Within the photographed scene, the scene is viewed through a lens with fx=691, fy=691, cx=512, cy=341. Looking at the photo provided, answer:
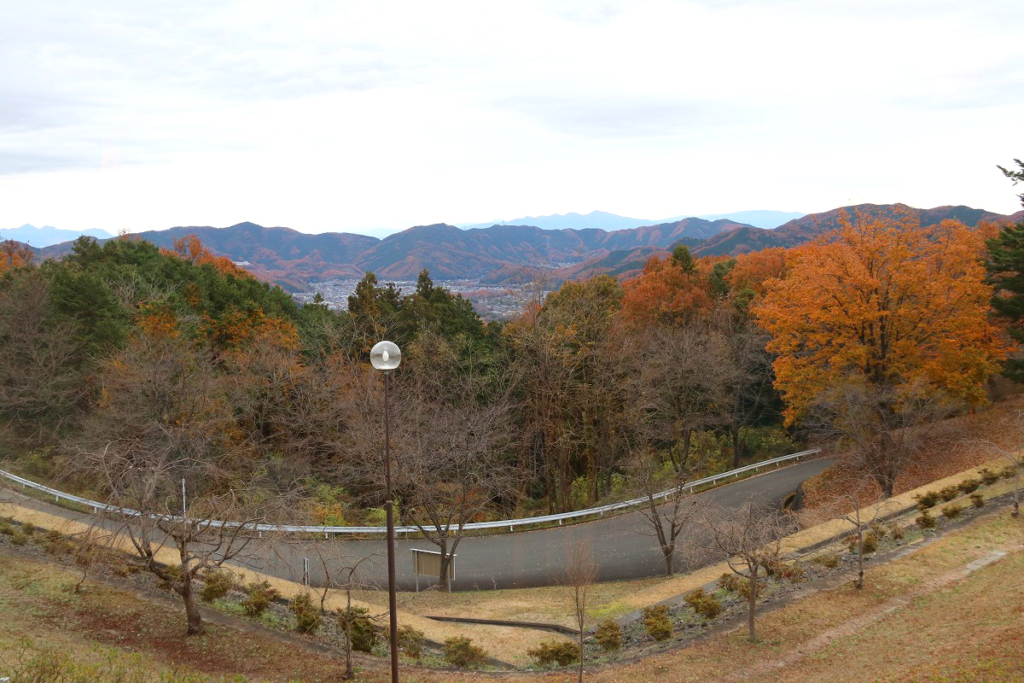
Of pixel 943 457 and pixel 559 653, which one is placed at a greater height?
pixel 943 457

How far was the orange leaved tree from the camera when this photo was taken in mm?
23375

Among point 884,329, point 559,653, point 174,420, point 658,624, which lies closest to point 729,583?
point 658,624

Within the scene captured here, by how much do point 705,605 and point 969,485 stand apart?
1136cm

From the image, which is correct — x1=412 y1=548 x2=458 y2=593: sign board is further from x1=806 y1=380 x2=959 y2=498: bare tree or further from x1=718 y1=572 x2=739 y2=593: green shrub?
x1=806 y1=380 x2=959 y2=498: bare tree

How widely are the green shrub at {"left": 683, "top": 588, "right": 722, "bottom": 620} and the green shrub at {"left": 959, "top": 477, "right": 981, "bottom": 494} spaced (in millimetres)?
10665

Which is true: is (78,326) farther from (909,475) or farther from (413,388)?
(909,475)

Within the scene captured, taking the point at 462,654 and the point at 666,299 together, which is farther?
the point at 666,299

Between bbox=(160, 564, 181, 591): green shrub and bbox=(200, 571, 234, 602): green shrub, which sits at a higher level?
bbox=(160, 564, 181, 591): green shrub

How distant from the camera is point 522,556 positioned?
69.1 feet

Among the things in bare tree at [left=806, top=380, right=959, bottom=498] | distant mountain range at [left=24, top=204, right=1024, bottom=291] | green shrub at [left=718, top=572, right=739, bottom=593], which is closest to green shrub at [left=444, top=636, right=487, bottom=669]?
green shrub at [left=718, top=572, right=739, bottom=593]

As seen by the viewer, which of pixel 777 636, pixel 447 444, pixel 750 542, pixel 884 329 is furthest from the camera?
pixel 884 329

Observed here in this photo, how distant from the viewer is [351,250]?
482 feet

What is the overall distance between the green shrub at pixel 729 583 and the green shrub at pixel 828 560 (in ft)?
7.28

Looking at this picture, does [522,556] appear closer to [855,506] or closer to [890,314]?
[855,506]
